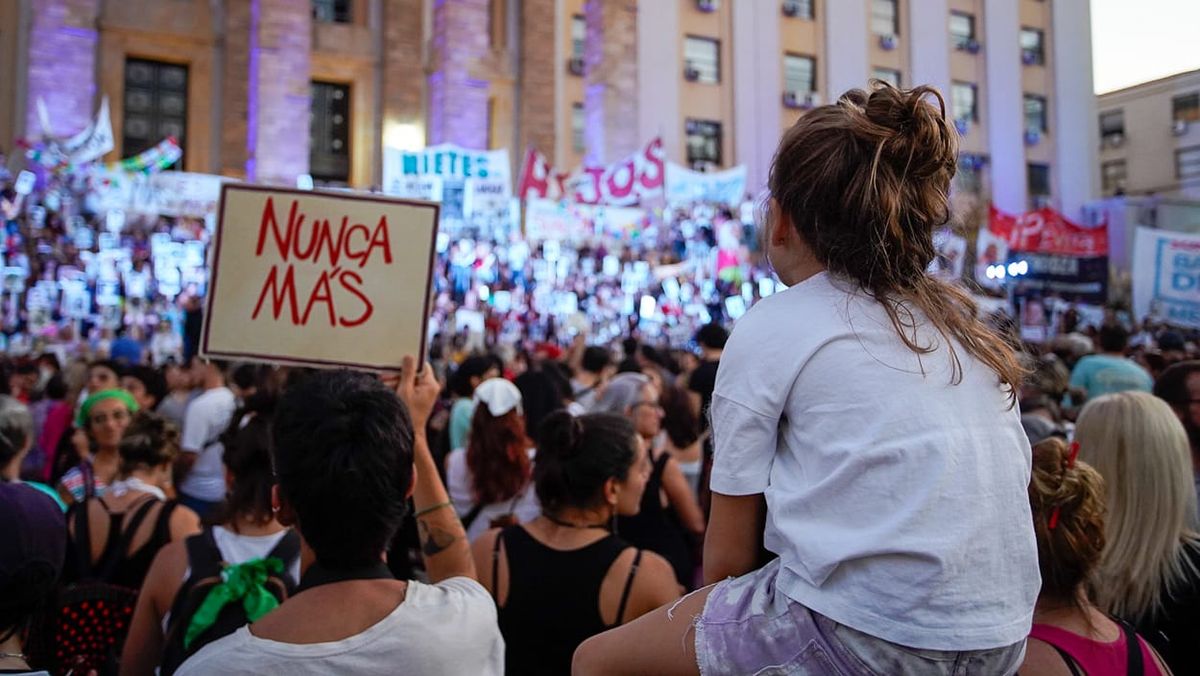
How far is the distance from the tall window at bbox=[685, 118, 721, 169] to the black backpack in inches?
1186

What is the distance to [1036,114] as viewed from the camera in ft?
127

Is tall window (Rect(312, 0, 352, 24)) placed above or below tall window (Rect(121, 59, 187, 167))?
above

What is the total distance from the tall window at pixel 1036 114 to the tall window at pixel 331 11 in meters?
26.4

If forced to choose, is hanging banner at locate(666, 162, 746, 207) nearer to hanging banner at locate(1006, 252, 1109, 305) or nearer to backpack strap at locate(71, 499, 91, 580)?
Result: hanging banner at locate(1006, 252, 1109, 305)

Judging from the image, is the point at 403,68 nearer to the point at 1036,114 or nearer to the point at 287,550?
the point at 287,550

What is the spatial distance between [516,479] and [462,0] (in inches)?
897

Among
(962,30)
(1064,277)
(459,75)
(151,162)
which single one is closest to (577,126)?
(459,75)

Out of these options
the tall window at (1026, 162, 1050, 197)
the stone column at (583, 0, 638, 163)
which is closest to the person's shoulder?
the stone column at (583, 0, 638, 163)

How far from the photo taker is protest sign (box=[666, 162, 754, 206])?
22.9 m

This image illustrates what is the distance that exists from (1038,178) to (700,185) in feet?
71.0

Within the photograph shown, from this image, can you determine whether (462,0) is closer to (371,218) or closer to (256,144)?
(256,144)

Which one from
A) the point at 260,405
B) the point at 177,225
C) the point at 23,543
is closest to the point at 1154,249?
the point at 260,405

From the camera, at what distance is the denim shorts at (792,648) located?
1.68 metres

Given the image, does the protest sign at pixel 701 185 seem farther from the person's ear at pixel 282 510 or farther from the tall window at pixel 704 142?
the person's ear at pixel 282 510
